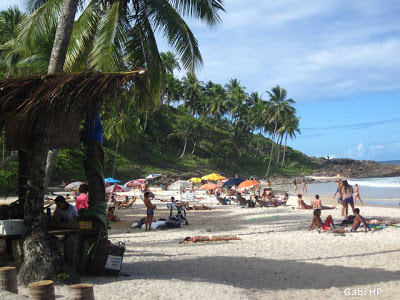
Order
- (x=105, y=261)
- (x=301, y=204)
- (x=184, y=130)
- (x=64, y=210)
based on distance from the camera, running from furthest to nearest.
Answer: (x=184, y=130) < (x=301, y=204) < (x=64, y=210) < (x=105, y=261)

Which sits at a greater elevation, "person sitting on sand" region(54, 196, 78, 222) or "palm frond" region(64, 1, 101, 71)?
"palm frond" region(64, 1, 101, 71)

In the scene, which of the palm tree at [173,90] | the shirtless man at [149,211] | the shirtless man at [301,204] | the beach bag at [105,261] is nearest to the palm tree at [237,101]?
the palm tree at [173,90]

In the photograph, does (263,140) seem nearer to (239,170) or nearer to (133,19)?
(239,170)

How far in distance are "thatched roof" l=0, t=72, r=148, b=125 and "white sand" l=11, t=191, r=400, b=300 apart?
245 centimetres

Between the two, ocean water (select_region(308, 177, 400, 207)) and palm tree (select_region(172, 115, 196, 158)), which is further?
palm tree (select_region(172, 115, 196, 158))

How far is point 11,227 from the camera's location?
5.81 meters

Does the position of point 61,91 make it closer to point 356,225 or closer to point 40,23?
point 40,23

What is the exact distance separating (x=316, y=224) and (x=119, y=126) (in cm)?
1928

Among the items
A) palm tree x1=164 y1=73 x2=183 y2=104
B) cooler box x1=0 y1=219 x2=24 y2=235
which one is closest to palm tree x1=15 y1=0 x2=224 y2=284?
cooler box x1=0 y1=219 x2=24 y2=235

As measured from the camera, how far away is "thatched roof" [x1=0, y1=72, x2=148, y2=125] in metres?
5.40

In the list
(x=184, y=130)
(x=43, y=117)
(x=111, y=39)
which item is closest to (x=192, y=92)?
(x=184, y=130)

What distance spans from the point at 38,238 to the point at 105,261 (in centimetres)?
112

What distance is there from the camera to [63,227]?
644 cm

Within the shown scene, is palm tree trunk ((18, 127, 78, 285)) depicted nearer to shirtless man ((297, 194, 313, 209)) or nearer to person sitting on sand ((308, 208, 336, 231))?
person sitting on sand ((308, 208, 336, 231))
